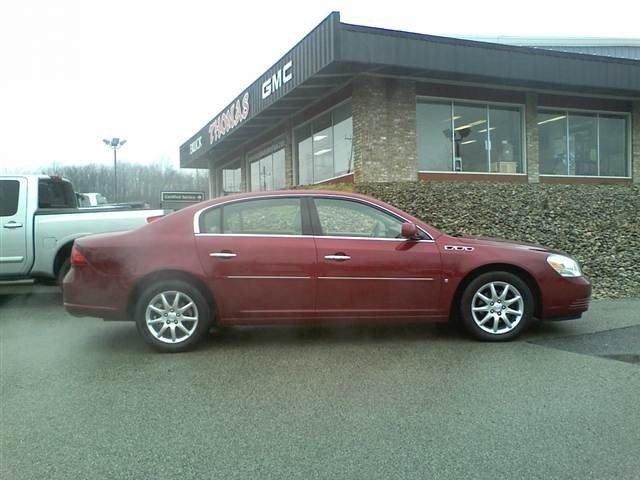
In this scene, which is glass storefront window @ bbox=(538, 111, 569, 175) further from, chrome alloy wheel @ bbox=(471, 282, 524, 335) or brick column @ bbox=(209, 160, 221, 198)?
brick column @ bbox=(209, 160, 221, 198)

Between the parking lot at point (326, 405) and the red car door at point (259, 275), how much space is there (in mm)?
413

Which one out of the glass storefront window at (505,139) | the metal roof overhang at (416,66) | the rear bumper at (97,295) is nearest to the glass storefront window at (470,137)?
the glass storefront window at (505,139)

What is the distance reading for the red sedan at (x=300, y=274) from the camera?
5.76 meters

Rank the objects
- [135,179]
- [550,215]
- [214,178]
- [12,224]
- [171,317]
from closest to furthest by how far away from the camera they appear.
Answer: [171,317]
[12,224]
[550,215]
[214,178]
[135,179]

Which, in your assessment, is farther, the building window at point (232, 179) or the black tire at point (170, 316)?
the building window at point (232, 179)

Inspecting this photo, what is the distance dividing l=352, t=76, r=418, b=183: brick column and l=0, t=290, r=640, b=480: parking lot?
921 centimetres

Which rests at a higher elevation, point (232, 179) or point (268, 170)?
point (232, 179)

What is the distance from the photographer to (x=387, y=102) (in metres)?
15.5

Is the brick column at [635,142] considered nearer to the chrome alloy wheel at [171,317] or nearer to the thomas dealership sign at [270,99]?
the thomas dealership sign at [270,99]

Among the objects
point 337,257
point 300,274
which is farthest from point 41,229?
point 337,257

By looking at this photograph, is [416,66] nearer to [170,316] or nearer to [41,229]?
[41,229]

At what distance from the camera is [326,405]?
14.2 feet

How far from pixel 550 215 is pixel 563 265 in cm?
541

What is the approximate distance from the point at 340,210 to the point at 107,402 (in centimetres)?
292
